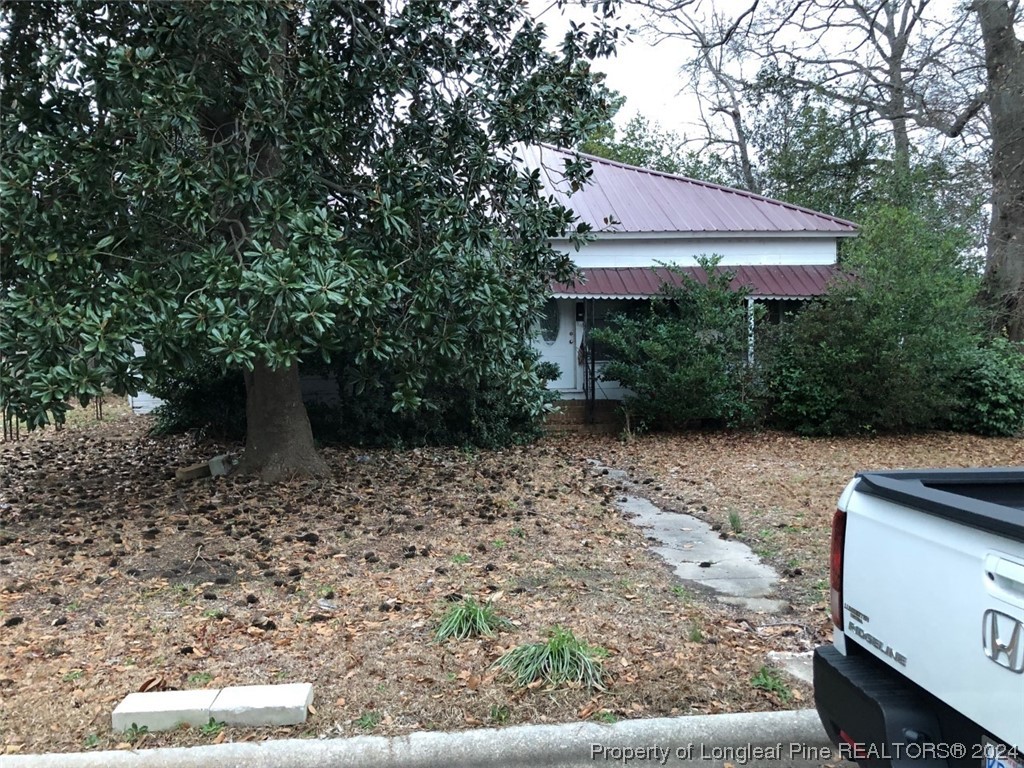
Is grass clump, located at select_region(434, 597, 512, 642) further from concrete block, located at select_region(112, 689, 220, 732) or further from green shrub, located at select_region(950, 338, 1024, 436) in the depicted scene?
green shrub, located at select_region(950, 338, 1024, 436)

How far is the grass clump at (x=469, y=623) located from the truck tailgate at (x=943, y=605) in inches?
88.2

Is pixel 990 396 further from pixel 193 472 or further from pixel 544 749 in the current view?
pixel 193 472

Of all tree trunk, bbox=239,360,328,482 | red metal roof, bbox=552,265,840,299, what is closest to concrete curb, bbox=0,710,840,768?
tree trunk, bbox=239,360,328,482

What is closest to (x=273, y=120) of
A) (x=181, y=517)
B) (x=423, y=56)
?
(x=423, y=56)

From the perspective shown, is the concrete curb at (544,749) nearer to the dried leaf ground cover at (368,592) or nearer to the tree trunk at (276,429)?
the dried leaf ground cover at (368,592)

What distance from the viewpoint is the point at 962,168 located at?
A: 50.3ft

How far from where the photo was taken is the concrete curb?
3221mm

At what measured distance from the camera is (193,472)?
874cm

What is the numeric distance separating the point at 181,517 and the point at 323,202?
10.7 feet

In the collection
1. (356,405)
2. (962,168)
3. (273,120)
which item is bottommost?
(356,405)

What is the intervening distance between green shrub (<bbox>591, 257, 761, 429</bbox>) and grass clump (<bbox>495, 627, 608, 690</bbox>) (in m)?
8.48

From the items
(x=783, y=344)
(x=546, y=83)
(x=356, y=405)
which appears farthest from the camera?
(x=783, y=344)

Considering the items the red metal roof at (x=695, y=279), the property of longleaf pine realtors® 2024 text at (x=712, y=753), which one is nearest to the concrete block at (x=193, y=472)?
the red metal roof at (x=695, y=279)

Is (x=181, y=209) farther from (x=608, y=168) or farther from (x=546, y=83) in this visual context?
(x=608, y=168)
